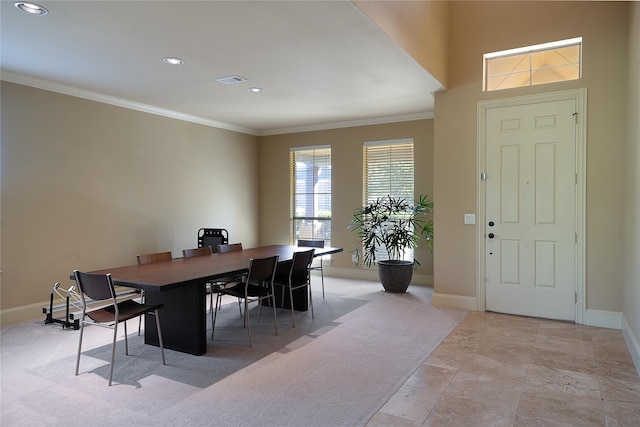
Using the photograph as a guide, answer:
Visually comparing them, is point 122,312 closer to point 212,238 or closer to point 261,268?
point 261,268

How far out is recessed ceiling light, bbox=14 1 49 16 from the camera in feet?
9.18

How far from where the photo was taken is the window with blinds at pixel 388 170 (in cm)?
657

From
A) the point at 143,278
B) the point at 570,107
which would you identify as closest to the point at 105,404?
the point at 143,278

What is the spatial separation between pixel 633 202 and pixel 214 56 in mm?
3953

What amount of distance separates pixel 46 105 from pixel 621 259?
6.50m

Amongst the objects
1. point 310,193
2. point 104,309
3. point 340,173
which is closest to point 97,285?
point 104,309

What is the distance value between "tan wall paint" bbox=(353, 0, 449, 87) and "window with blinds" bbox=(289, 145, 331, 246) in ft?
9.71

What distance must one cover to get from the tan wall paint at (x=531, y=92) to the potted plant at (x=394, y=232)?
847 mm

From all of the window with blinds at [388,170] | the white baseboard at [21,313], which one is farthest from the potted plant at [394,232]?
the white baseboard at [21,313]

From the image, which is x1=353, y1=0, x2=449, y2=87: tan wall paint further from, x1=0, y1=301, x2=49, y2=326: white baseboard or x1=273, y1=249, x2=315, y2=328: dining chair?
x1=0, y1=301, x2=49, y2=326: white baseboard

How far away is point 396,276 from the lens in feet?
19.1

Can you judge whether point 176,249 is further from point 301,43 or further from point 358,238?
point 301,43

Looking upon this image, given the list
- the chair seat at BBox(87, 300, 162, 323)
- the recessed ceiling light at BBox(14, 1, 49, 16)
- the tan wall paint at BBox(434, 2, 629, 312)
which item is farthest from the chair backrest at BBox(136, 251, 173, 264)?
the tan wall paint at BBox(434, 2, 629, 312)

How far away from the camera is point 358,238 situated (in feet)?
22.8
